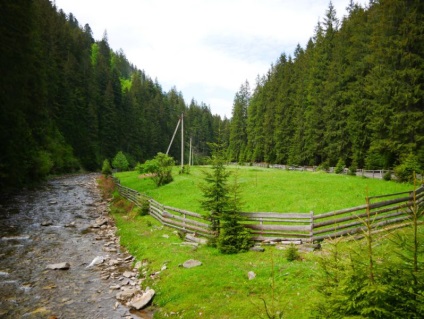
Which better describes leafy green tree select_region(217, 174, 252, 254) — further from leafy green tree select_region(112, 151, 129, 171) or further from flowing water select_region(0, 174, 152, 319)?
leafy green tree select_region(112, 151, 129, 171)

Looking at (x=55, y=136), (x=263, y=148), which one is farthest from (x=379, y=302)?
(x=263, y=148)

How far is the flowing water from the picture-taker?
372 inches

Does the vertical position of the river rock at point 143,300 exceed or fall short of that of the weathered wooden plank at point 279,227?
it falls short

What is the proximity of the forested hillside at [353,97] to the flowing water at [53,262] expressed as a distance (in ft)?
90.1

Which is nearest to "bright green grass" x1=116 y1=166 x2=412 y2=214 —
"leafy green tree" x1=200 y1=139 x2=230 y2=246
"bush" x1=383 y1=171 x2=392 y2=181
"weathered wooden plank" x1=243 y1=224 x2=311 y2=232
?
"leafy green tree" x1=200 y1=139 x2=230 y2=246

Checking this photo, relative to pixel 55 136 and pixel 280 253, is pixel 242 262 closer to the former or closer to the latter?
pixel 280 253

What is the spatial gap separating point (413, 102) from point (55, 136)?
6011 centimetres

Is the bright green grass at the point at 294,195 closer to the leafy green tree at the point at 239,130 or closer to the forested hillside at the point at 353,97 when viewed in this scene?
the forested hillside at the point at 353,97

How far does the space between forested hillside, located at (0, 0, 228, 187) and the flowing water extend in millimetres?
6919

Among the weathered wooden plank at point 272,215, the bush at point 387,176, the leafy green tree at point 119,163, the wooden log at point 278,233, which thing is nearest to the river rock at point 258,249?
the wooden log at point 278,233

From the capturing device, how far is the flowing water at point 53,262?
9.46 m

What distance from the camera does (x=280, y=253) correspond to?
1202cm

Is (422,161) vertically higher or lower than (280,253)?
higher

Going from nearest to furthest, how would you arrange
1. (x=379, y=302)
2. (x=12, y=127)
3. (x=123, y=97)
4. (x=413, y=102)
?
(x=379, y=302)
(x=12, y=127)
(x=413, y=102)
(x=123, y=97)
